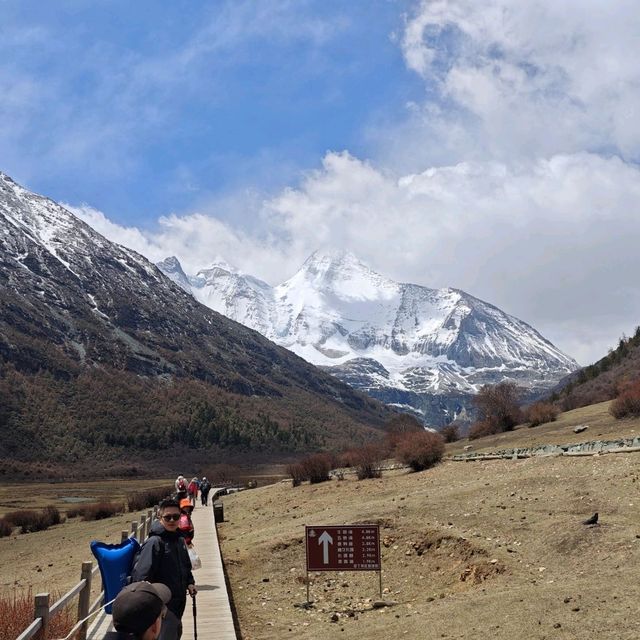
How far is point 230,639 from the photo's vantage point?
11453mm

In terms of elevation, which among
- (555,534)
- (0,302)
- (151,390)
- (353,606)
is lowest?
(353,606)

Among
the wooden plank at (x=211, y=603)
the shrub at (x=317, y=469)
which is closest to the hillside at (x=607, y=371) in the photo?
the shrub at (x=317, y=469)

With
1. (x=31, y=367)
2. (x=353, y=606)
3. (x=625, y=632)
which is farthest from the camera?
(x=31, y=367)

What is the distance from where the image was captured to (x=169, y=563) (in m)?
8.40

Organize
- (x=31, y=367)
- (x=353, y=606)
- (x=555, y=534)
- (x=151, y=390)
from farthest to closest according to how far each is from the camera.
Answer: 1. (x=151, y=390)
2. (x=31, y=367)
3. (x=555, y=534)
4. (x=353, y=606)

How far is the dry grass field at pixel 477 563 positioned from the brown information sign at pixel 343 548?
0.86 meters

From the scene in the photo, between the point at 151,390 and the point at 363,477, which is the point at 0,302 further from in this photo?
the point at 363,477

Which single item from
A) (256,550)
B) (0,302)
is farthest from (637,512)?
(0,302)

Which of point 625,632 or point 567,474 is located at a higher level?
point 567,474

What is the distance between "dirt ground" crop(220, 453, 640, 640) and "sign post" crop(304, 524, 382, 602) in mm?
868

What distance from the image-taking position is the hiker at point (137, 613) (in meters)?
4.76

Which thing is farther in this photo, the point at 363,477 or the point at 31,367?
the point at 31,367

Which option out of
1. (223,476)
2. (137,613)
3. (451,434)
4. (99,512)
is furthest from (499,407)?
(137,613)

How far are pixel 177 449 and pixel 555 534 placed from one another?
140722 mm
